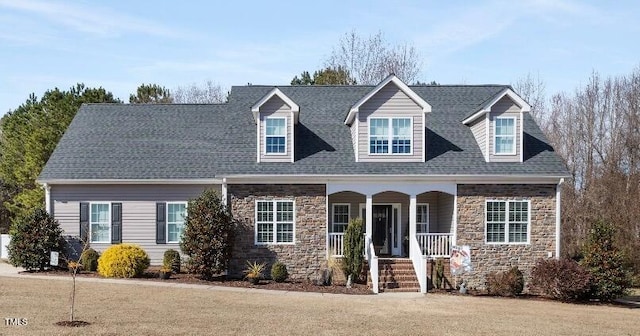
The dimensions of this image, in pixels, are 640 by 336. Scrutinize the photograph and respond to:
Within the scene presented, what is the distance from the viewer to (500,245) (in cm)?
2498

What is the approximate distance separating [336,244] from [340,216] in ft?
8.04

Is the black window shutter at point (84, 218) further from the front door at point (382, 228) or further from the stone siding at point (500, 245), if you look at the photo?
the stone siding at point (500, 245)

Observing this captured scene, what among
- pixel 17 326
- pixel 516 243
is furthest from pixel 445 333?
pixel 516 243

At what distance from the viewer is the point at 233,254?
24.8 m

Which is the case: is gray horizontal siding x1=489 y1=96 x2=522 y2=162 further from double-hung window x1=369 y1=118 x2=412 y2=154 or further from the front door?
the front door

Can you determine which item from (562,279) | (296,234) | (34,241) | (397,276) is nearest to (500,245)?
(562,279)

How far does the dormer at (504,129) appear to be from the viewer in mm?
25578

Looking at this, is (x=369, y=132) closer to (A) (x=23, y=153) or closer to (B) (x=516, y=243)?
(B) (x=516, y=243)

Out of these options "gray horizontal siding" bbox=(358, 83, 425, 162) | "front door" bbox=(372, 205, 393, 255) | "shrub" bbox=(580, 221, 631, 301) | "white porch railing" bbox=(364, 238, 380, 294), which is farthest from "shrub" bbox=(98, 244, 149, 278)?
"shrub" bbox=(580, 221, 631, 301)

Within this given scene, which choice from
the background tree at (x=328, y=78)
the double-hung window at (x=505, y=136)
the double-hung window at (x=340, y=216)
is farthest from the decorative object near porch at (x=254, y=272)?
the background tree at (x=328, y=78)

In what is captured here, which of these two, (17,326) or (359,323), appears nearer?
(17,326)

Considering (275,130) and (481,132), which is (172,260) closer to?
(275,130)

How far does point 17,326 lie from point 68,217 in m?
13.4

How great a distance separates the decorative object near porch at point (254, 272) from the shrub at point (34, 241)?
7.43 m
